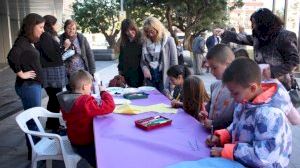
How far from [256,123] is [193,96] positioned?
4.25 ft

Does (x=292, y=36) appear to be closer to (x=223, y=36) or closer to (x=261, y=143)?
(x=223, y=36)

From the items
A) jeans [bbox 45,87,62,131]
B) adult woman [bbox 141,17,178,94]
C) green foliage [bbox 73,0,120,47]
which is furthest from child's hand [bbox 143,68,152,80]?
green foliage [bbox 73,0,120,47]

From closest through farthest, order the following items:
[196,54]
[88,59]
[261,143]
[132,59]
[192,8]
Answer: [261,143] < [132,59] < [88,59] < [196,54] < [192,8]

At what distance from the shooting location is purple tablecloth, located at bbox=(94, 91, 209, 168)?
1953mm

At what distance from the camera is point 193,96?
3018 millimetres

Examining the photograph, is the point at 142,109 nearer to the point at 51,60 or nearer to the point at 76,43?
the point at 51,60

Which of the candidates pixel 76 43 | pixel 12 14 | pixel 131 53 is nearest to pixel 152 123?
pixel 131 53

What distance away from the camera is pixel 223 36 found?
11.9 feet

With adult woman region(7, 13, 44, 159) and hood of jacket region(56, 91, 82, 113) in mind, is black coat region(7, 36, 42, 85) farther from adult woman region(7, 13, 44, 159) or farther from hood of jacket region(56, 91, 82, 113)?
A: hood of jacket region(56, 91, 82, 113)

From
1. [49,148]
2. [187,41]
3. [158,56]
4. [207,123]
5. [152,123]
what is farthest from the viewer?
[187,41]

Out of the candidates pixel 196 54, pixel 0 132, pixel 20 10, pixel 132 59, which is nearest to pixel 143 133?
pixel 132 59

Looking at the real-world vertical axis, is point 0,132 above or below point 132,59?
below

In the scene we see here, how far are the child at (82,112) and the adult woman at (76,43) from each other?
79.1 inches

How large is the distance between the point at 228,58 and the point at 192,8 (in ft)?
52.6
